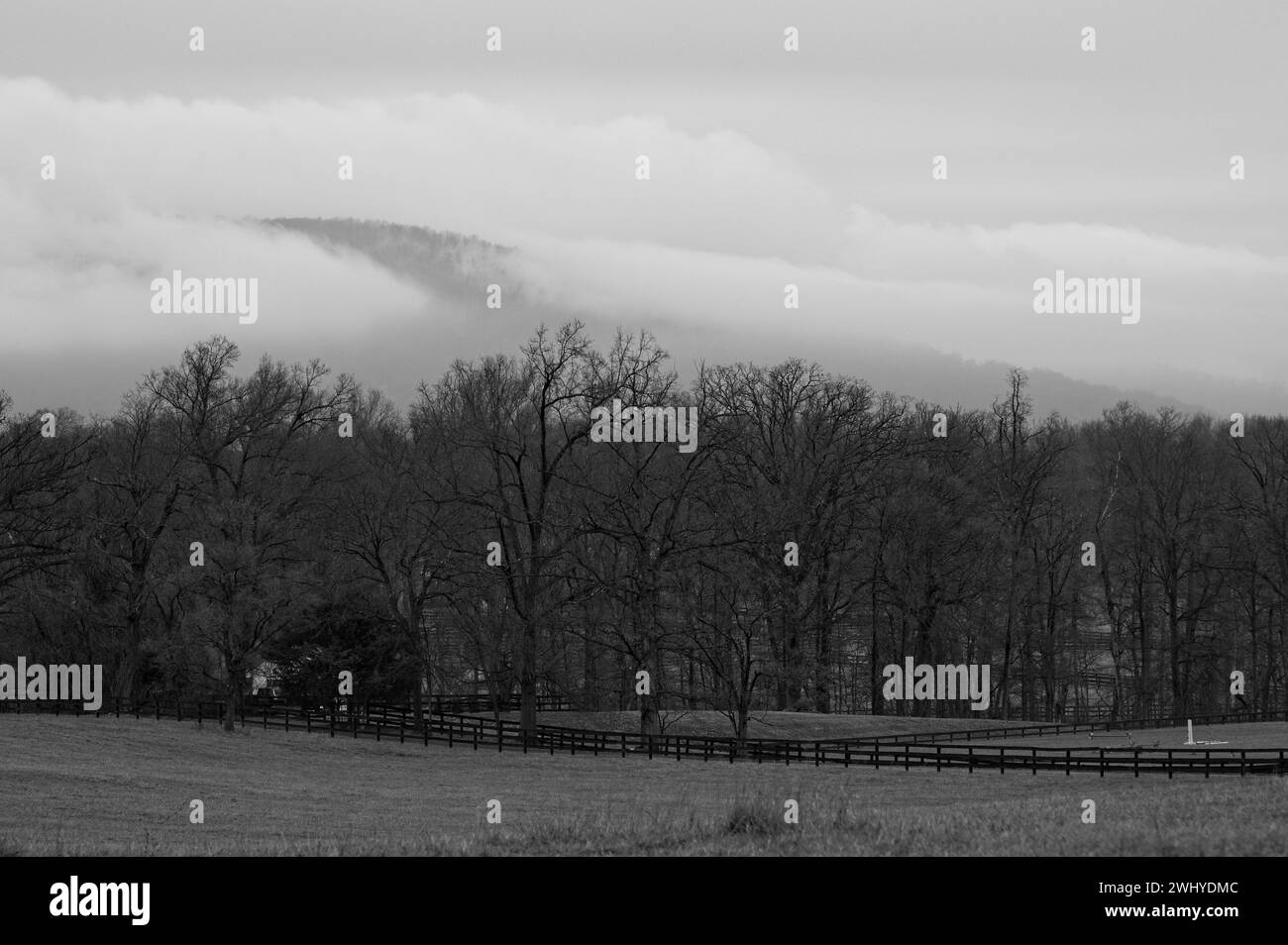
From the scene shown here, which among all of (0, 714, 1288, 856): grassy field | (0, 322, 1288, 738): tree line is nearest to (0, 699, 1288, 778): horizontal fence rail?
(0, 714, 1288, 856): grassy field

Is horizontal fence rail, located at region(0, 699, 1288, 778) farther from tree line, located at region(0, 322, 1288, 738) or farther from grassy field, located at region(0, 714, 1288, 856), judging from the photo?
tree line, located at region(0, 322, 1288, 738)

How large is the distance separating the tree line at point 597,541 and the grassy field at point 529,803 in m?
5.96

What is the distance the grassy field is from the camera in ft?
55.3

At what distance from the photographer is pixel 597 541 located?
6756cm

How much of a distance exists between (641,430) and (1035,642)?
2938 cm

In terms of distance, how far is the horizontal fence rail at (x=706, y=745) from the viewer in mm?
43656

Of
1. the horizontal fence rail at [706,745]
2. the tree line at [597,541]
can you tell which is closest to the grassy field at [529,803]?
the horizontal fence rail at [706,745]

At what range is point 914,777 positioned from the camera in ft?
146

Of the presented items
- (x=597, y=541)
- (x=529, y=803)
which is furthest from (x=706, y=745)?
(x=597, y=541)

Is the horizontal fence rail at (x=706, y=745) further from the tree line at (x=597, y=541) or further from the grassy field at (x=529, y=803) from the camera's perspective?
the tree line at (x=597, y=541)

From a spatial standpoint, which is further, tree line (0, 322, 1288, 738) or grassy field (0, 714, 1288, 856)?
tree line (0, 322, 1288, 738)

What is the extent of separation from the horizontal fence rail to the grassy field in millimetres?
1265
